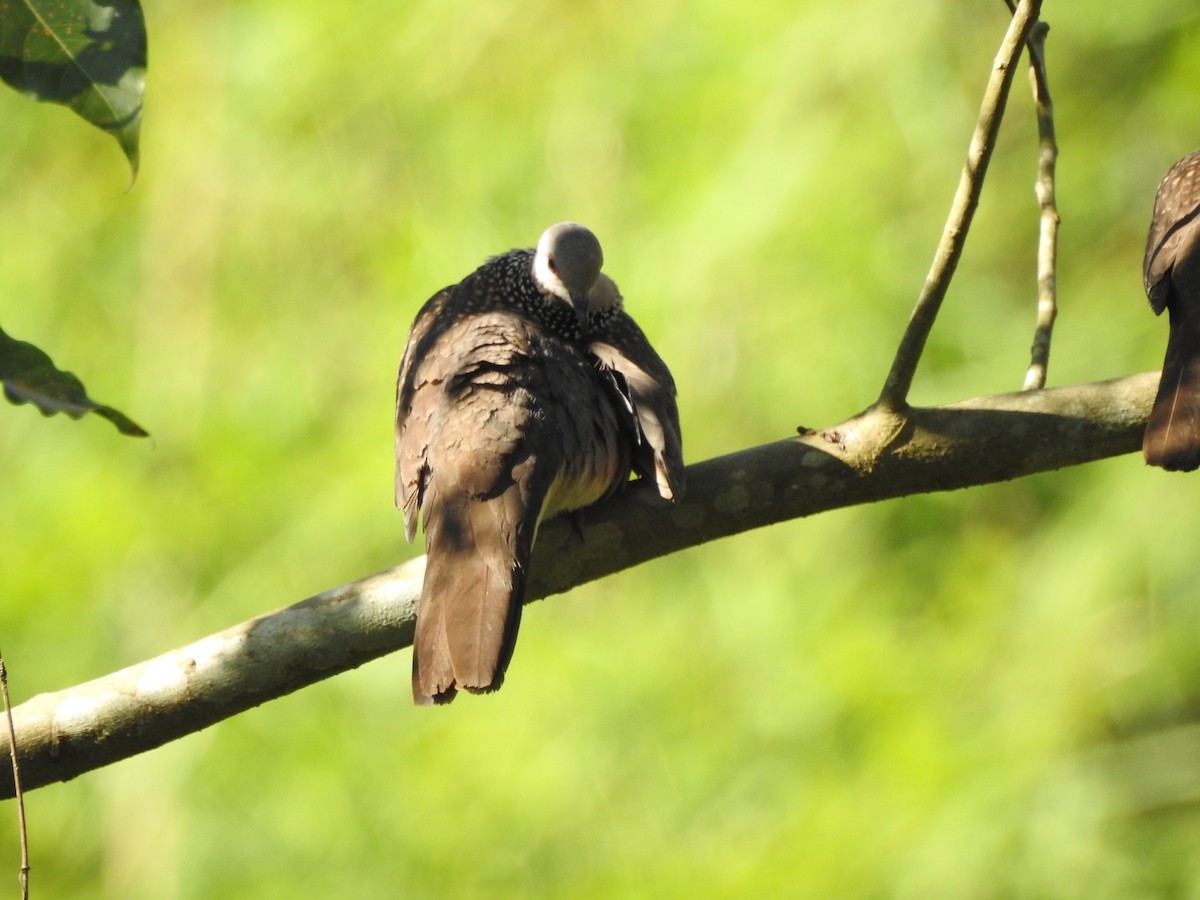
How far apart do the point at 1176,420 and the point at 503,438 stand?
122 cm

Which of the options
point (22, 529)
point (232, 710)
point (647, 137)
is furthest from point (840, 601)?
point (22, 529)

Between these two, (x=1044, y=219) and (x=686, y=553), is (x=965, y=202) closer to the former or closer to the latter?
(x=1044, y=219)

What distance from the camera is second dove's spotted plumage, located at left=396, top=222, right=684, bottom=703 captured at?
92.0 inches

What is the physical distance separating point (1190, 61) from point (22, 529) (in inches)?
187

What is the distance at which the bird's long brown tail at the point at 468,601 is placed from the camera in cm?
228

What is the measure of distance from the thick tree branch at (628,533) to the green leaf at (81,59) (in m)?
0.96

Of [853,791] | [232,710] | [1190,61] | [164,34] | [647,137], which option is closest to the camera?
[232,710]

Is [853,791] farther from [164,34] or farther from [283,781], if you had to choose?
[164,34]

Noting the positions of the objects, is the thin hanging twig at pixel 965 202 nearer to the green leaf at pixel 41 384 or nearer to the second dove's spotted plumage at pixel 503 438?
the second dove's spotted plumage at pixel 503 438

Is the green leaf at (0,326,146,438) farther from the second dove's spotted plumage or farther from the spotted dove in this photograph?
the spotted dove

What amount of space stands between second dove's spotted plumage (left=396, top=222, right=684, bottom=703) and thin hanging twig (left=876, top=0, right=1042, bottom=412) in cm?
45

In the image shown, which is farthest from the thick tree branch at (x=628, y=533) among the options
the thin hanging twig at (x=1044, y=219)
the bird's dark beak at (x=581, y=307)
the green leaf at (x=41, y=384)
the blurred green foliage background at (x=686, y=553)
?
the blurred green foliage background at (x=686, y=553)

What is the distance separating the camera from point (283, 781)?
4.87 metres

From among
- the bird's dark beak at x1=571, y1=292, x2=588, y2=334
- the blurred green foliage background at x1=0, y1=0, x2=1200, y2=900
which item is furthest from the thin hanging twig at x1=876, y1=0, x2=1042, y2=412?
the blurred green foliage background at x1=0, y1=0, x2=1200, y2=900
